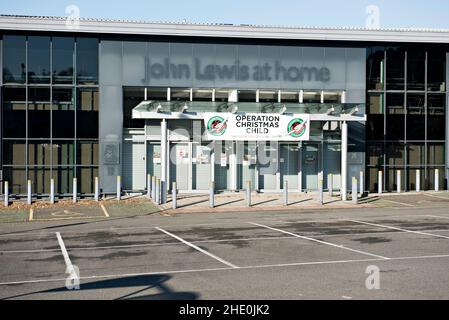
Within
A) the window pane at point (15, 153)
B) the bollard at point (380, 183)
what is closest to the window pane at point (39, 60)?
the window pane at point (15, 153)

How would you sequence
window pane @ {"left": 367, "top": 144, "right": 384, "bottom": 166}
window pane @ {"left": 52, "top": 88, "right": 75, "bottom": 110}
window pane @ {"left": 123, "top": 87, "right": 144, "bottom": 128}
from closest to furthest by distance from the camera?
window pane @ {"left": 52, "top": 88, "right": 75, "bottom": 110} < window pane @ {"left": 123, "top": 87, "right": 144, "bottom": 128} < window pane @ {"left": 367, "top": 144, "right": 384, "bottom": 166}

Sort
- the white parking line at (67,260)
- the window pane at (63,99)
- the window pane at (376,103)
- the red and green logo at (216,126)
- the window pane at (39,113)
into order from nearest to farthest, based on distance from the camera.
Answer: the white parking line at (67,260) < the red and green logo at (216,126) < the window pane at (39,113) < the window pane at (63,99) < the window pane at (376,103)

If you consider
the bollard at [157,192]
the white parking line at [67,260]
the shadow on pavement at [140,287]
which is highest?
the bollard at [157,192]

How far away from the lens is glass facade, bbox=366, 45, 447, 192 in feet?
95.8

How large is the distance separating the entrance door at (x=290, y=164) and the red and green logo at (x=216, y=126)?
4.14 m

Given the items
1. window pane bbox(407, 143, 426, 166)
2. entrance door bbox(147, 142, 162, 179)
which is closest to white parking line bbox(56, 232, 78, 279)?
entrance door bbox(147, 142, 162, 179)

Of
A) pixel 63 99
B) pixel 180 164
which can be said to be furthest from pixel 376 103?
pixel 63 99

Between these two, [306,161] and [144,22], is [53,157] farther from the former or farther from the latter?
[306,161]

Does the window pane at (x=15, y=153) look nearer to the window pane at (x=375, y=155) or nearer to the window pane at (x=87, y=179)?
the window pane at (x=87, y=179)

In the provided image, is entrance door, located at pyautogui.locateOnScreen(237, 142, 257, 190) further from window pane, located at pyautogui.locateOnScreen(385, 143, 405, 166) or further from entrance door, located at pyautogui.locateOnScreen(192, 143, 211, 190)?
window pane, located at pyautogui.locateOnScreen(385, 143, 405, 166)

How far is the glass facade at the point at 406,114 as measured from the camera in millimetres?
29188

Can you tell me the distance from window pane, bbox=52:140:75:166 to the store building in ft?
0.21

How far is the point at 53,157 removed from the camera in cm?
2712

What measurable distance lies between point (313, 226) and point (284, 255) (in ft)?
17.8
